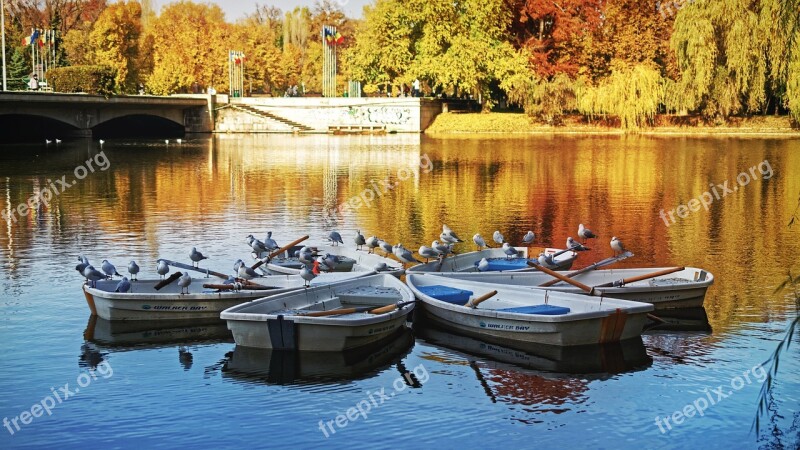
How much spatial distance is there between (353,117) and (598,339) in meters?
92.1

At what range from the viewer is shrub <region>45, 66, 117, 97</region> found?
9362 centimetres

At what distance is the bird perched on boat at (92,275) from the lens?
22.6 m

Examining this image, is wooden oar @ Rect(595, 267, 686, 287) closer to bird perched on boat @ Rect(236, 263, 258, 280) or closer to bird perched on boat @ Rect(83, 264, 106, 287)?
bird perched on boat @ Rect(236, 263, 258, 280)

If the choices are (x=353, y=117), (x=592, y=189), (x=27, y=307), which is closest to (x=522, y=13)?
(x=353, y=117)

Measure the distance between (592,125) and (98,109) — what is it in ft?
157

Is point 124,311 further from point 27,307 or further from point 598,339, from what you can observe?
point 598,339

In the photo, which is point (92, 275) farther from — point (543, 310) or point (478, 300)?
point (543, 310)

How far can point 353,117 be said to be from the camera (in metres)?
112

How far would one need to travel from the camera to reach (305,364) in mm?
19953

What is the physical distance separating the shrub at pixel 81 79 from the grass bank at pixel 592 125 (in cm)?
3452

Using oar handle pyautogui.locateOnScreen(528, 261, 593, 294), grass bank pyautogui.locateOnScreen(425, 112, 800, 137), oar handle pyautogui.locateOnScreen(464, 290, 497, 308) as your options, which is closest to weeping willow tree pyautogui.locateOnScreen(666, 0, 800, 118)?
grass bank pyautogui.locateOnScreen(425, 112, 800, 137)

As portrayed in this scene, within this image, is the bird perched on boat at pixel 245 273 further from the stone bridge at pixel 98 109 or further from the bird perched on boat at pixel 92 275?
the stone bridge at pixel 98 109

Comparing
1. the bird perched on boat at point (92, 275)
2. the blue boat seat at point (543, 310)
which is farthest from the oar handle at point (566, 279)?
the bird perched on boat at point (92, 275)

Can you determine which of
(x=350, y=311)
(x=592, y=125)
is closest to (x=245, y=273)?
(x=350, y=311)
